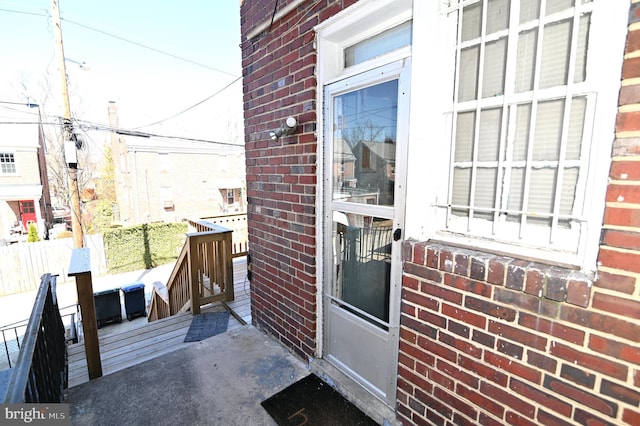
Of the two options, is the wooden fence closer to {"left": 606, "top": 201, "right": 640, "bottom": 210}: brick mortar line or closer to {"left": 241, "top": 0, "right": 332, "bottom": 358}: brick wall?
{"left": 241, "top": 0, "right": 332, "bottom": 358}: brick wall

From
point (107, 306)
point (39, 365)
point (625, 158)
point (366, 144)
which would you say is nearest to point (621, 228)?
point (625, 158)

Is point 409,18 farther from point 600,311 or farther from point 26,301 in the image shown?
point 26,301

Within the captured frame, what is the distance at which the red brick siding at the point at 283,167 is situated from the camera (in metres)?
2.12

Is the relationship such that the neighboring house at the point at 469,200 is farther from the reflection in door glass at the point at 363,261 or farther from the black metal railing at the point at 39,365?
the black metal railing at the point at 39,365

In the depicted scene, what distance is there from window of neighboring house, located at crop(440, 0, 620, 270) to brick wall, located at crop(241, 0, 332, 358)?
3.23 feet

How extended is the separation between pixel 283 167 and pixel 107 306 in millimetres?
5753

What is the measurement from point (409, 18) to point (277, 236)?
1849 mm

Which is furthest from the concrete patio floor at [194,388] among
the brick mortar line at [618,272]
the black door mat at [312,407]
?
the brick mortar line at [618,272]

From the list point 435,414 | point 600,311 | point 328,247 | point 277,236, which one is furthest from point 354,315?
point 600,311

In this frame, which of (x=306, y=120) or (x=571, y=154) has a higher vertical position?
(x=306, y=120)

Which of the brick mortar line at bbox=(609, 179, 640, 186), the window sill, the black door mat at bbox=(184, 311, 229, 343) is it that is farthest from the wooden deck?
the brick mortar line at bbox=(609, 179, 640, 186)

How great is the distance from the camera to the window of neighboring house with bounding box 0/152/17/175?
14.5 meters

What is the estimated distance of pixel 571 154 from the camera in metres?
1.09

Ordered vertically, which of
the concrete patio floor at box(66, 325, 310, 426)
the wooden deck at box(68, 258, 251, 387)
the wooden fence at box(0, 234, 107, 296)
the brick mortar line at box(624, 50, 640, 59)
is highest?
the brick mortar line at box(624, 50, 640, 59)
